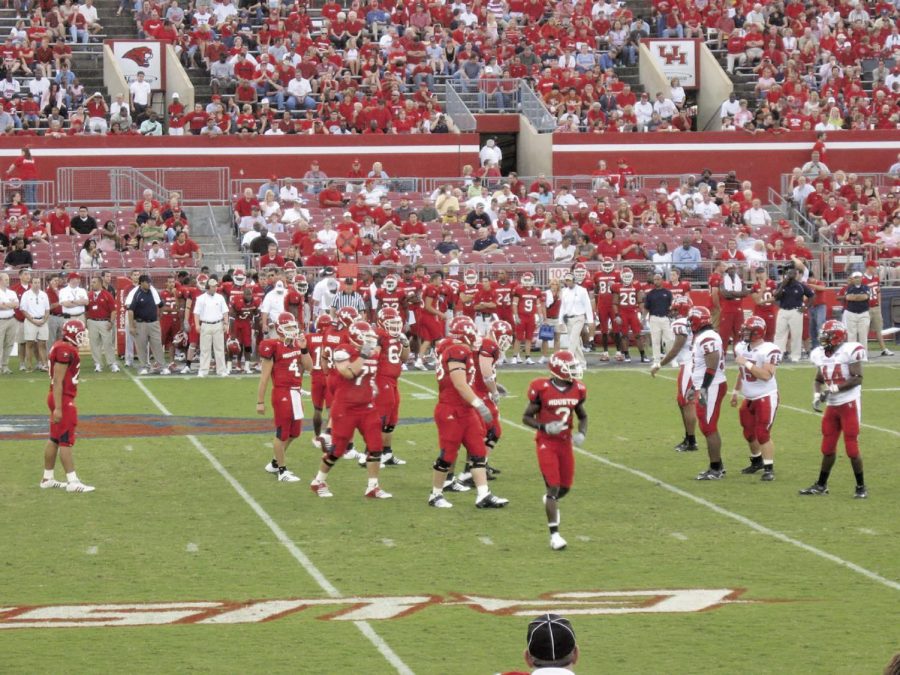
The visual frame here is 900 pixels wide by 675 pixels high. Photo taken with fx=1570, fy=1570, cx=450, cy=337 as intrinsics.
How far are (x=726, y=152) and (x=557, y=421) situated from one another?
78.3 feet

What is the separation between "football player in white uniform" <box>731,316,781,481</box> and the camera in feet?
46.1

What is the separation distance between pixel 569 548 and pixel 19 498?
504 cm

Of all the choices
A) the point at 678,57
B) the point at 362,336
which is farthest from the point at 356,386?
the point at 678,57

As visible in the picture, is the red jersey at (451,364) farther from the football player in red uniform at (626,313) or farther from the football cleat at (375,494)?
the football player in red uniform at (626,313)

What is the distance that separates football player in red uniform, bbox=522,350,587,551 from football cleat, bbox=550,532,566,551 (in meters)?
0.02

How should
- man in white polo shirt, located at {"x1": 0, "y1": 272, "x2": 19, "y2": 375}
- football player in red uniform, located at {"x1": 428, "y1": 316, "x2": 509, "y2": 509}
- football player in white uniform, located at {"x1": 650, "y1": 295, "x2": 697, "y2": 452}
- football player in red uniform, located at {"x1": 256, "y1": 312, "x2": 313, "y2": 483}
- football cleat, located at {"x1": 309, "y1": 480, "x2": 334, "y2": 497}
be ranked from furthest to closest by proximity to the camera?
man in white polo shirt, located at {"x1": 0, "y1": 272, "x2": 19, "y2": 375} → football player in white uniform, located at {"x1": 650, "y1": 295, "x2": 697, "y2": 452} → football player in red uniform, located at {"x1": 256, "y1": 312, "x2": 313, "y2": 483} → football cleat, located at {"x1": 309, "y1": 480, "x2": 334, "y2": 497} → football player in red uniform, located at {"x1": 428, "y1": 316, "x2": 509, "y2": 509}

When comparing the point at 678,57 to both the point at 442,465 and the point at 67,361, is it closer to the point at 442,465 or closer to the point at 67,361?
the point at 442,465

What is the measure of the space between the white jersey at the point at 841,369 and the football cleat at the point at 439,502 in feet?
10.7

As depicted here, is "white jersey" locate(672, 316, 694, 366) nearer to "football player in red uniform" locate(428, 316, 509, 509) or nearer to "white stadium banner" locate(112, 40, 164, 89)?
"football player in red uniform" locate(428, 316, 509, 509)

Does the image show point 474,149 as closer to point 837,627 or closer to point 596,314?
point 596,314

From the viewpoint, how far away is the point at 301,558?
11.1 metres

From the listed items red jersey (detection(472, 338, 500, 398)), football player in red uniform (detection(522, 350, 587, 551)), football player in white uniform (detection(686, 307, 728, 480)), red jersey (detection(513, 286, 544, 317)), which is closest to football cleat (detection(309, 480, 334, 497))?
red jersey (detection(472, 338, 500, 398))

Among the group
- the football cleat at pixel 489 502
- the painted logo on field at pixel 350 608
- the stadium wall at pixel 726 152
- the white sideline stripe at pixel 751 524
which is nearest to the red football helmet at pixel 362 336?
the football cleat at pixel 489 502

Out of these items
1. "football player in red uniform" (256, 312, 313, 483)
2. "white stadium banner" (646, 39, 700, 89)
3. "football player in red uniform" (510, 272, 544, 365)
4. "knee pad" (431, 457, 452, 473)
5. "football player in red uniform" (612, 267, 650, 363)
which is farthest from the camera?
"white stadium banner" (646, 39, 700, 89)
